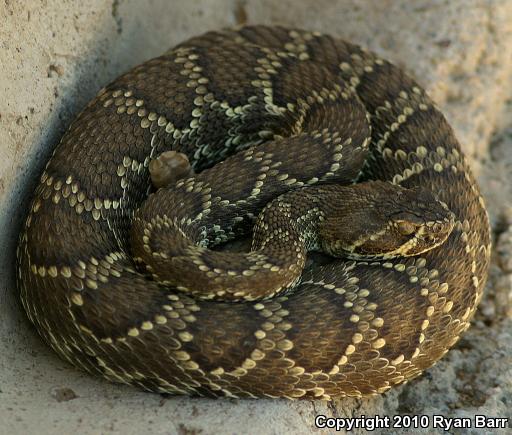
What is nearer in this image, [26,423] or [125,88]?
[26,423]

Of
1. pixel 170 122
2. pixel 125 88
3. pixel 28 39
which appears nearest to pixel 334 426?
pixel 170 122

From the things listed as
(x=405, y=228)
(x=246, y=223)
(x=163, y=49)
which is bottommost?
(x=246, y=223)

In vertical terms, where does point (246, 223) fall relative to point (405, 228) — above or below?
below

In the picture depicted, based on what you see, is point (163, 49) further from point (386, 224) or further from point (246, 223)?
point (386, 224)

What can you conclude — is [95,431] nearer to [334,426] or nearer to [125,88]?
[334,426]

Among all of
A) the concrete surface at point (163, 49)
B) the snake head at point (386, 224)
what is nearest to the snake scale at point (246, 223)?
the snake head at point (386, 224)

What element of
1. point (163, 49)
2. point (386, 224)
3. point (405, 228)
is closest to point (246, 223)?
point (386, 224)

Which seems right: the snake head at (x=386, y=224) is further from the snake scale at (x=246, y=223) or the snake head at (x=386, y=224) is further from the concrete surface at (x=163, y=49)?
the concrete surface at (x=163, y=49)

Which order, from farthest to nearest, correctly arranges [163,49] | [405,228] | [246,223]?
[163,49]
[246,223]
[405,228]
